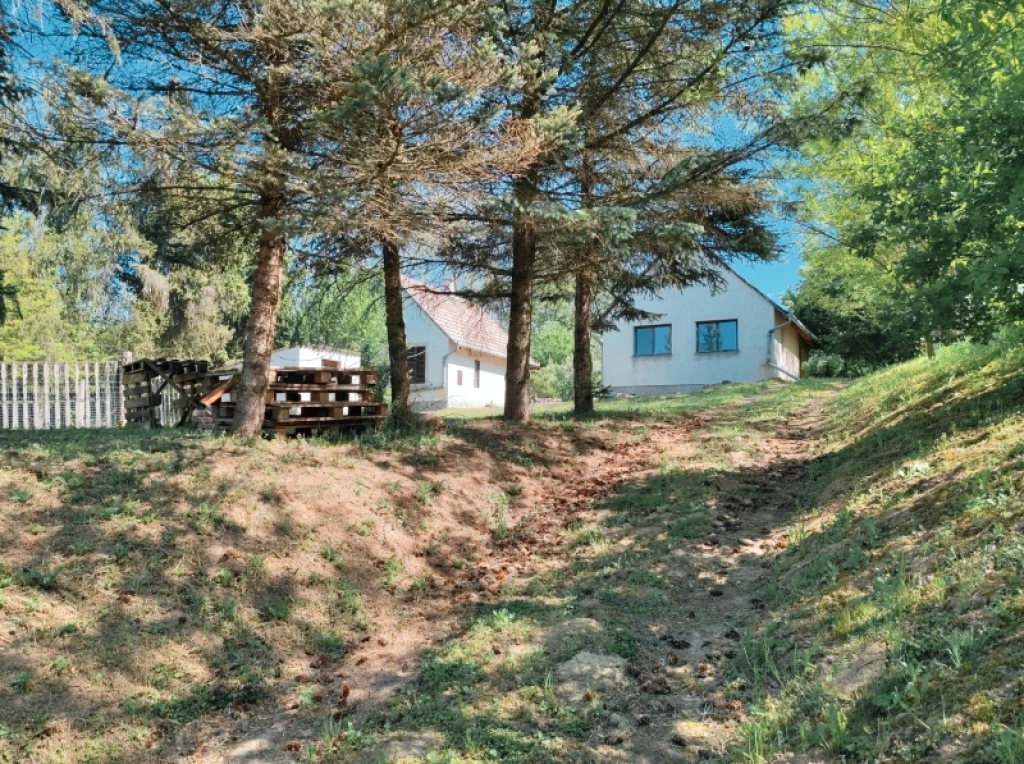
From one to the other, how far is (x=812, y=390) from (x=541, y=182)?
11.3 metres

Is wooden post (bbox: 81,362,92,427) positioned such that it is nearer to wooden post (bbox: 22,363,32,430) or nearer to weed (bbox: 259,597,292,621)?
wooden post (bbox: 22,363,32,430)

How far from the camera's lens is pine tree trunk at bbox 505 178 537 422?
11.2 meters

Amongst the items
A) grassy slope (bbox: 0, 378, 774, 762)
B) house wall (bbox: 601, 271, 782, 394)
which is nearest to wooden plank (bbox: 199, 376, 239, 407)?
grassy slope (bbox: 0, 378, 774, 762)

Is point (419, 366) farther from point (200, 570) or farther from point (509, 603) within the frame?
point (509, 603)

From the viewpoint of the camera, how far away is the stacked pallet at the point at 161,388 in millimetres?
11680

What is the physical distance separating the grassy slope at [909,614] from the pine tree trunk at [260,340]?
6.15 meters

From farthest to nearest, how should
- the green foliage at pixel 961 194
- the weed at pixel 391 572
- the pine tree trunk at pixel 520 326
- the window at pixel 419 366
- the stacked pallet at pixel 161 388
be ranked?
the window at pixel 419 366 < the stacked pallet at pixel 161 388 < the pine tree trunk at pixel 520 326 < the weed at pixel 391 572 < the green foliage at pixel 961 194

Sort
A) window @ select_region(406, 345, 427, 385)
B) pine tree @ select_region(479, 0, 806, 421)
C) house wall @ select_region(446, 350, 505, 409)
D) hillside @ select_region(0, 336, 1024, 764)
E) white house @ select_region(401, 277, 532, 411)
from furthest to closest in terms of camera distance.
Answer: window @ select_region(406, 345, 427, 385) < house wall @ select_region(446, 350, 505, 409) < white house @ select_region(401, 277, 532, 411) < pine tree @ select_region(479, 0, 806, 421) < hillside @ select_region(0, 336, 1024, 764)

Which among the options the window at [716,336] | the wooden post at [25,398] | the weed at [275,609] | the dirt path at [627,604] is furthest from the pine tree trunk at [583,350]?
the window at [716,336]

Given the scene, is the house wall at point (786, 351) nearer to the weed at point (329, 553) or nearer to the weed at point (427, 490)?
the weed at point (427, 490)

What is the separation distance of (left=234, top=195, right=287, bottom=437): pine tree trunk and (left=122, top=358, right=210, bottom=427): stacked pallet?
3254 millimetres

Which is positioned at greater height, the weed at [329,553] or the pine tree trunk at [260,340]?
the pine tree trunk at [260,340]

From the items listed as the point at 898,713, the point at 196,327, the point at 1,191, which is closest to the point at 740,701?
the point at 898,713

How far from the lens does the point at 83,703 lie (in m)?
3.89
